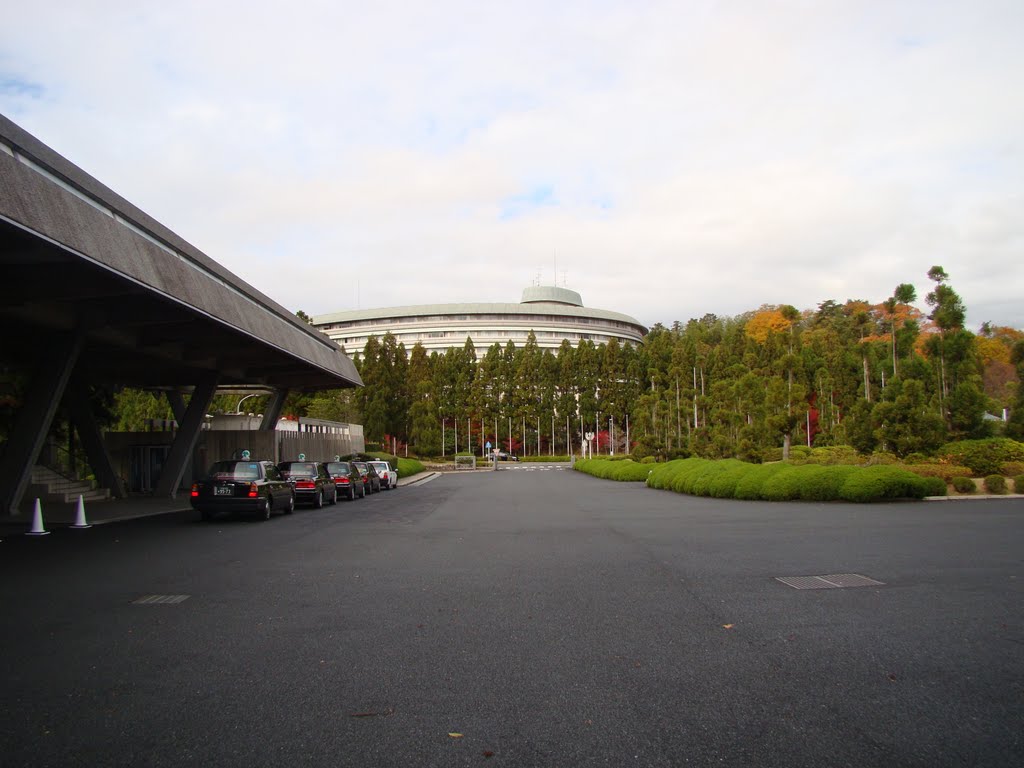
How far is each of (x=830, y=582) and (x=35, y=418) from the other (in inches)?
767

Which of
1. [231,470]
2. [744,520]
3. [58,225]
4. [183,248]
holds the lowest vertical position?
[744,520]

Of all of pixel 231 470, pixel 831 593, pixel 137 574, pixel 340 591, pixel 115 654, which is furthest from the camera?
pixel 231 470

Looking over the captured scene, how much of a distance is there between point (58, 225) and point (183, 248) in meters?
8.05

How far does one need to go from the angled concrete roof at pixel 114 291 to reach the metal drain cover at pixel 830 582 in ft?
36.3

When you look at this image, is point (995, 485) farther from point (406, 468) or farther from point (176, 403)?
point (406, 468)

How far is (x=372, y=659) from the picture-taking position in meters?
6.00

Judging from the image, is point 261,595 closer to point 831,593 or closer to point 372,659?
point 372,659

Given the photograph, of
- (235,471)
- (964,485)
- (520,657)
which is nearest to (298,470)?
(235,471)

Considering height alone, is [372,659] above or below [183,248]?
below

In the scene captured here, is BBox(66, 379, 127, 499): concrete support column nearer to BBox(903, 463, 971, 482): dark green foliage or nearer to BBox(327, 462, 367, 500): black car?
BBox(327, 462, 367, 500): black car

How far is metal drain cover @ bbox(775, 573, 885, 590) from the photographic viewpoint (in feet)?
28.8

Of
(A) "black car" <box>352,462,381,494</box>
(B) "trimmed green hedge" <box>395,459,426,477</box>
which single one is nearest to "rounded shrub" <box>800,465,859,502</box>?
(A) "black car" <box>352,462,381,494</box>

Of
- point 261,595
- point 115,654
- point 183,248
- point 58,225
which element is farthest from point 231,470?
point 115,654

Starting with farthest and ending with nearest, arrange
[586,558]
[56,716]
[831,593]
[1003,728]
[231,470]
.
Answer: [231,470] → [586,558] → [831,593] → [56,716] → [1003,728]
